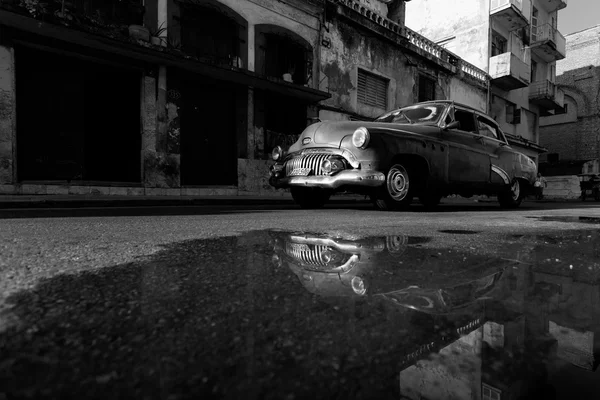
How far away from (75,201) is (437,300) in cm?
531

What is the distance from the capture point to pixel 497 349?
659mm

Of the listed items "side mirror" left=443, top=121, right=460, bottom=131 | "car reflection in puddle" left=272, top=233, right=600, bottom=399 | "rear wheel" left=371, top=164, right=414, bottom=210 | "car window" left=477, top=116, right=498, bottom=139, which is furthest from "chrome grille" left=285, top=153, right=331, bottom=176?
"car reflection in puddle" left=272, top=233, right=600, bottom=399

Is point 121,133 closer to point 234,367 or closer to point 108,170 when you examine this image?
point 108,170

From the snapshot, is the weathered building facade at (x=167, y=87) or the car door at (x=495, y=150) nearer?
the car door at (x=495, y=150)

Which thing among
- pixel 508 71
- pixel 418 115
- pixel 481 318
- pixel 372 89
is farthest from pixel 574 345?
pixel 508 71

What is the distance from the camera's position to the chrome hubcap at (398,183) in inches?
192

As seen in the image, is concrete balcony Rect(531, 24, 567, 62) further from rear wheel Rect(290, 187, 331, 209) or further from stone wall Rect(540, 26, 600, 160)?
rear wheel Rect(290, 187, 331, 209)

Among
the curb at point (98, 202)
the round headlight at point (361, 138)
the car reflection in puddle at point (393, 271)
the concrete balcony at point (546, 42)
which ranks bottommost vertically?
the car reflection in puddle at point (393, 271)

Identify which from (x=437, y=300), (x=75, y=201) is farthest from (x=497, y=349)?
(x=75, y=201)

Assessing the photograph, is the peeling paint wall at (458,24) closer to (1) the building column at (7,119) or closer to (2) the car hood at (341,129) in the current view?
(2) the car hood at (341,129)

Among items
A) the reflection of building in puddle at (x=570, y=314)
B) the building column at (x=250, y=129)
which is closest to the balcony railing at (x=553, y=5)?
the building column at (x=250, y=129)

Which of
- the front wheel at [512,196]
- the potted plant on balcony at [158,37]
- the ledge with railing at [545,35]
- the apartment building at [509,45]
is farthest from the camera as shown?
the ledge with railing at [545,35]

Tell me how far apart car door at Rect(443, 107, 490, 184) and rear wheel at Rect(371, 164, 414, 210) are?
0.89 m

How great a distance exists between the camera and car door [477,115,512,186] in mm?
6272
